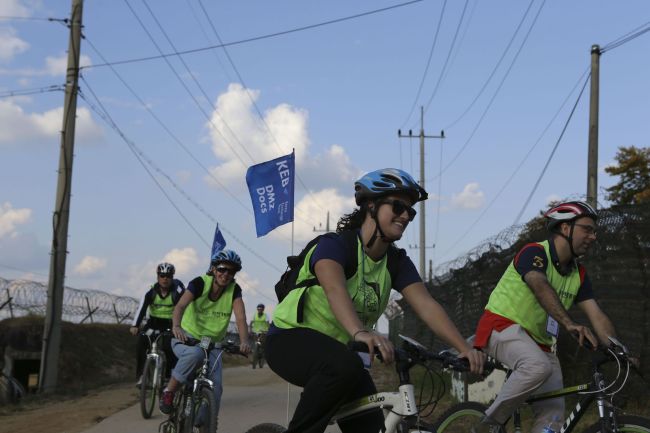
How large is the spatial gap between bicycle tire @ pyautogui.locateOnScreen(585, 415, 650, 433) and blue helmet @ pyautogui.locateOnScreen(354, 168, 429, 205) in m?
1.55

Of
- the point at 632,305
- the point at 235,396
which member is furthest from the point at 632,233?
the point at 235,396

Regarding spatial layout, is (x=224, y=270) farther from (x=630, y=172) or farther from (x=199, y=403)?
(x=630, y=172)

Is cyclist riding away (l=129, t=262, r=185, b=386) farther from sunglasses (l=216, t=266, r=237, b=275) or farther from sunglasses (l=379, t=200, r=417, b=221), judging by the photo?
sunglasses (l=379, t=200, r=417, b=221)

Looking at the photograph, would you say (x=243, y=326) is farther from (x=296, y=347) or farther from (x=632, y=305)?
(x=296, y=347)

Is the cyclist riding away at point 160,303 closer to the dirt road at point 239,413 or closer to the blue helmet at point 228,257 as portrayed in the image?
the dirt road at point 239,413

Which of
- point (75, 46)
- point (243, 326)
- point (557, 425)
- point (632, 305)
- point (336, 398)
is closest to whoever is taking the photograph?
point (336, 398)

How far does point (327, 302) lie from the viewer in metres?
4.11

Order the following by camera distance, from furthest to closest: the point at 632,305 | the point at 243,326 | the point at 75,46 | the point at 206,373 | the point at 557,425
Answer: the point at 75,46 < the point at 632,305 < the point at 243,326 < the point at 206,373 < the point at 557,425

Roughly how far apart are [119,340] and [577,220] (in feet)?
85.0

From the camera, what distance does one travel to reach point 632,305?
358 inches

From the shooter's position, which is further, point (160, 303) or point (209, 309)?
point (160, 303)

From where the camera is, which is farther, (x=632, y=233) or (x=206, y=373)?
(x=632, y=233)

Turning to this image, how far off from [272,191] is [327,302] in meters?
10.0

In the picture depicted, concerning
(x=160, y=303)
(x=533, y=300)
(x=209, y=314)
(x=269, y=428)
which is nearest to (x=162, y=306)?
(x=160, y=303)
